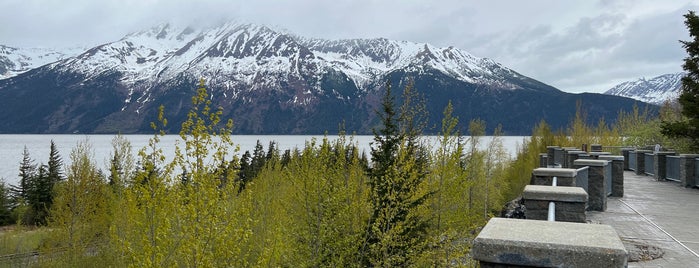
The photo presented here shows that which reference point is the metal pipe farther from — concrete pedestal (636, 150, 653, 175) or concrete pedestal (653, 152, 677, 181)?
concrete pedestal (636, 150, 653, 175)

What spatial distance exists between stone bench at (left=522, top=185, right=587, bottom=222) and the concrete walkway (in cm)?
168

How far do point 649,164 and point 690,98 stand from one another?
10.8 feet

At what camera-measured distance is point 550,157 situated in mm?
24906

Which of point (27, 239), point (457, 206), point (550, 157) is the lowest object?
point (27, 239)

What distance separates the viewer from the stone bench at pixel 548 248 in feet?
8.93

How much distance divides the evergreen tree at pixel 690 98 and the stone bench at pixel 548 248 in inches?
806

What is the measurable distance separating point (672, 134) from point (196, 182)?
20791 millimetres

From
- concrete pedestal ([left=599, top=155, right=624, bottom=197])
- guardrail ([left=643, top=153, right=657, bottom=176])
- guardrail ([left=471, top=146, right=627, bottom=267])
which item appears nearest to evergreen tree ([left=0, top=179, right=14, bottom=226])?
concrete pedestal ([left=599, top=155, right=624, bottom=197])

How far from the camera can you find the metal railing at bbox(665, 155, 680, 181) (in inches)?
726

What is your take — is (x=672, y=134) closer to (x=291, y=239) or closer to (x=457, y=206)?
(x=457, y=206)

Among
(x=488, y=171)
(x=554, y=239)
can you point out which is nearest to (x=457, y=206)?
(x=554, y=239)

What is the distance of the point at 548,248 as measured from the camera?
2789mm

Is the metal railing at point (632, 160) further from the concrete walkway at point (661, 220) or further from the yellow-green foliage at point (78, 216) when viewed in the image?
the yellow-green foliage at point (78, 216)

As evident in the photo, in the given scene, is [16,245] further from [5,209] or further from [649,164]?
[649,164]
